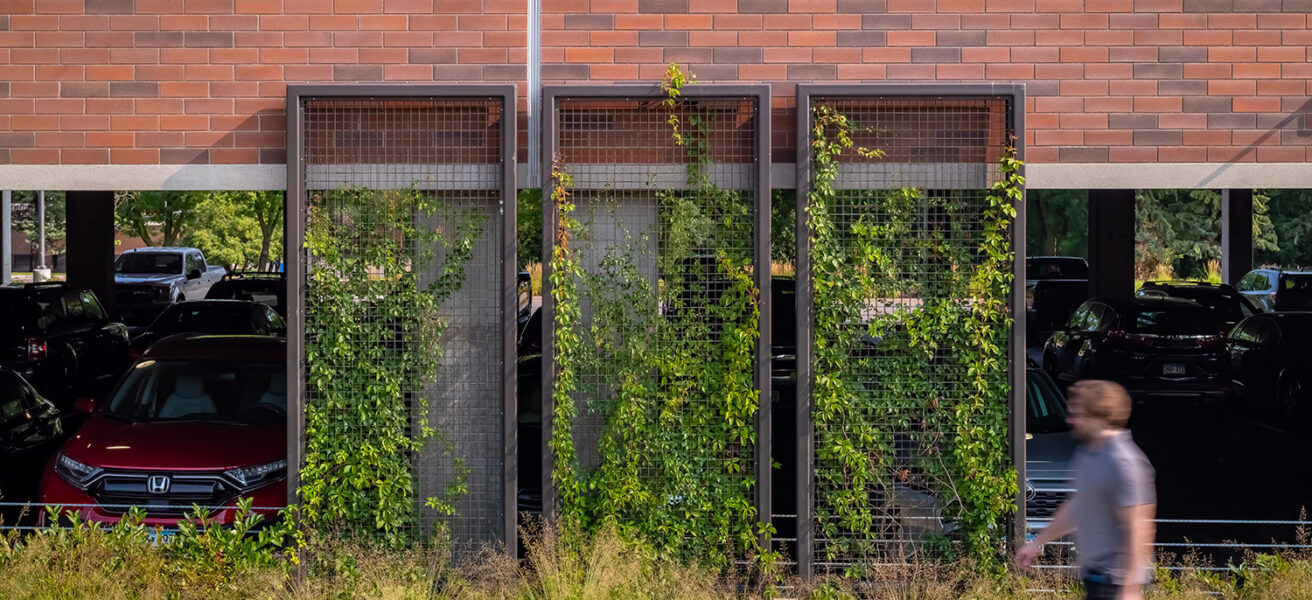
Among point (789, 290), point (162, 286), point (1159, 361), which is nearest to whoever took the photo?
point (789, 290)

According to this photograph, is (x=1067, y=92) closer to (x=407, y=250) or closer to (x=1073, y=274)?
(x=407, y=250)

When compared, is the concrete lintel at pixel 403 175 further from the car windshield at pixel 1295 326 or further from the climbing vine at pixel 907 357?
the car windshield at pixel 1295 326

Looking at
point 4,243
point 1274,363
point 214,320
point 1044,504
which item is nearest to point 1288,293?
point 1274,363

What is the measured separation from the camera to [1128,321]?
669 inches

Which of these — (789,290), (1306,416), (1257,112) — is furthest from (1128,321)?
(1257,112)

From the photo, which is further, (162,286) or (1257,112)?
(162,286)

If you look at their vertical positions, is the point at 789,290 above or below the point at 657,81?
below

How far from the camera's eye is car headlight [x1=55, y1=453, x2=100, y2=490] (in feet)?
25.9

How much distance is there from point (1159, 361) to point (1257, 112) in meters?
9.74

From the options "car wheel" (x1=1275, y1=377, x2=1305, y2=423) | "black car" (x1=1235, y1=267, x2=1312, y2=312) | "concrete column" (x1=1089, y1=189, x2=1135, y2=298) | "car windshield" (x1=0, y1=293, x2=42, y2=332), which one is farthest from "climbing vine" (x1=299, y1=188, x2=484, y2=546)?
"black car" (x1=1235, y1=267, x2=1312, y2=312)

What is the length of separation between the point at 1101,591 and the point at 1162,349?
12751 millimetres

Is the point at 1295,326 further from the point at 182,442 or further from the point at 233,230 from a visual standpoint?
the point at 233,230

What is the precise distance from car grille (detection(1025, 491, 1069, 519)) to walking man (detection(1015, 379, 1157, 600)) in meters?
3.42

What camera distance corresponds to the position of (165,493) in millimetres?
7844
